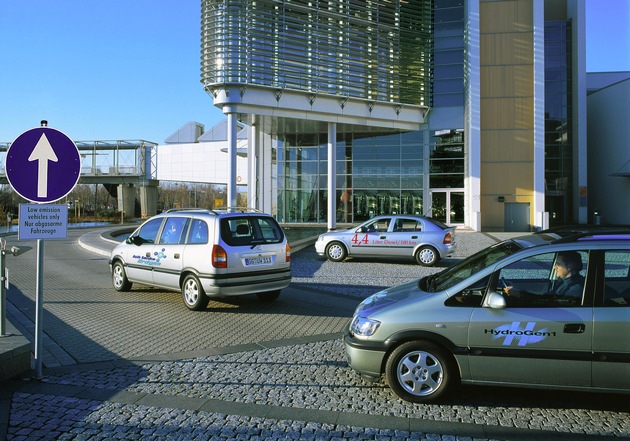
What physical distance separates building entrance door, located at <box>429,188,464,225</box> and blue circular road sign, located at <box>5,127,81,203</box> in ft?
99.5

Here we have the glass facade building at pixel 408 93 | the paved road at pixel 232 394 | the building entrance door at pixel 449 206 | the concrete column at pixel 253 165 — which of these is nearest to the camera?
the paved road at pixel 232 394

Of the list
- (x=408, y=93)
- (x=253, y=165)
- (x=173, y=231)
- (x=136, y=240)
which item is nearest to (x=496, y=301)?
(x=173, y=231)

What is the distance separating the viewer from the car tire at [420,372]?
4262 millimetres

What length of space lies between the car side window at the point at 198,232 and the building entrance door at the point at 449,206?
88.2 feet

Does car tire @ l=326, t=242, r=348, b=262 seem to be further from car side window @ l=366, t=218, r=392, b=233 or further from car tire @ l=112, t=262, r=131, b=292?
car tire @ l=112, t=262, r=131, b=292

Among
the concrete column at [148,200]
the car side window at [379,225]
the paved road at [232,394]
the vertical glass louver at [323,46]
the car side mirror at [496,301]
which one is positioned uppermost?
the vertical glass louver at [323,46]

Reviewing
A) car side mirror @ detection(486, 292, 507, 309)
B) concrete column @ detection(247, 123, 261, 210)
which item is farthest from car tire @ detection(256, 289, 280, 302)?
concrete column @ detection(247, 123, 261, 210)

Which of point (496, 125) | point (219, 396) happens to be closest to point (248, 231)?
point (219, 396)

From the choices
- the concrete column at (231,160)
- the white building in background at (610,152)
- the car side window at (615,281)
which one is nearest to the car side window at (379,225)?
the car side window at (615,281)

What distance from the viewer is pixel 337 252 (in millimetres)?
15461

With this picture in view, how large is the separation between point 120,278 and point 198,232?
106 inches

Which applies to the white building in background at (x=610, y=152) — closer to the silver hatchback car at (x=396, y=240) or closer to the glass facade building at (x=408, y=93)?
the glass facade building at (x=408, y=93)

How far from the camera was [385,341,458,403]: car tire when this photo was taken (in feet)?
14.0

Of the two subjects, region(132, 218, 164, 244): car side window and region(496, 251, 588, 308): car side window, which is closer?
region(496, 251, 588, 308): car side window
